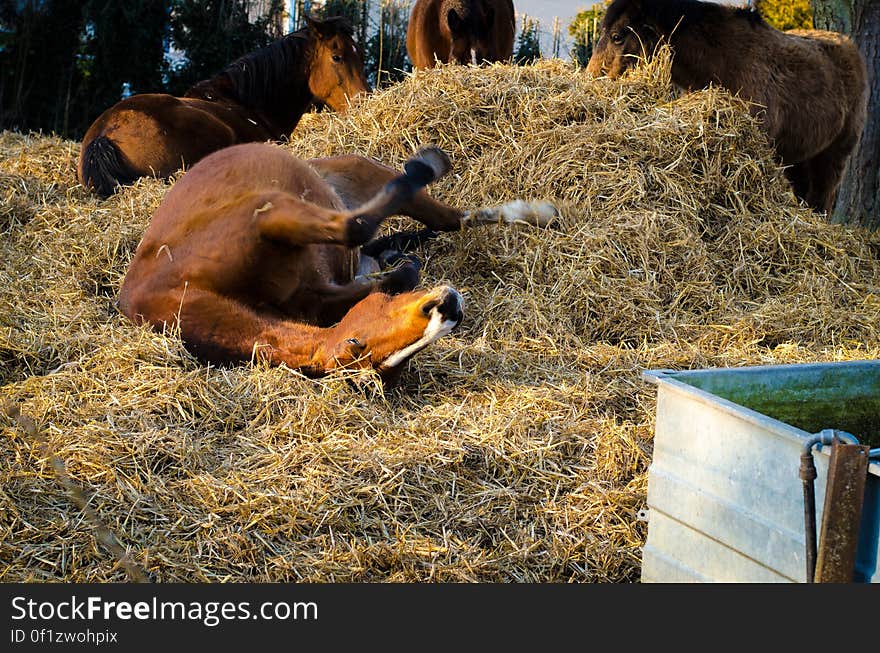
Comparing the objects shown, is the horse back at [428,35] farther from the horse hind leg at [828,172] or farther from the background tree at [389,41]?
the horse hind leg at [828,172]

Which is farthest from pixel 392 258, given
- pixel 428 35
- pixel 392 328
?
pixel 428 35

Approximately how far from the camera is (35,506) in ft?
8.99

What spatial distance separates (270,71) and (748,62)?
3.77 metres

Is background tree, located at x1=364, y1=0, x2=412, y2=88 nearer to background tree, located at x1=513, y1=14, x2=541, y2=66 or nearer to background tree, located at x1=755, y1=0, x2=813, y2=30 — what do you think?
background tree, located at x1=513, y1=14, x2=541, y2=66

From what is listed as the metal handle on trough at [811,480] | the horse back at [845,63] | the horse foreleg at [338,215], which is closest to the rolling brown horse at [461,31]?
the horse back at [845,63]

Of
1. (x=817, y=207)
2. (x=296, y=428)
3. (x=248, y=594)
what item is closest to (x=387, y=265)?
(x=296, y=428)

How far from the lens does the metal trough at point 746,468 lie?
2.00 meters

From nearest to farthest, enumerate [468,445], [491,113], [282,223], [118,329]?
[468,445], [282,223], [118,329], [491,113]

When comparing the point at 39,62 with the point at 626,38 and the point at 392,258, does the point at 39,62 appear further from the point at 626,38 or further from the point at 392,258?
the point at 392,258

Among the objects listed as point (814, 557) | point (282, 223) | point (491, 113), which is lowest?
point (814, 557)

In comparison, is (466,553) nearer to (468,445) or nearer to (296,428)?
(468,445)

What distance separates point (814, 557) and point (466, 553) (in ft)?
3.60

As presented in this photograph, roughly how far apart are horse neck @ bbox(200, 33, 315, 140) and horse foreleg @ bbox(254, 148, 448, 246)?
14.6 ft

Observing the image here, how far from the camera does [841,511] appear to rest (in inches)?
71.9
